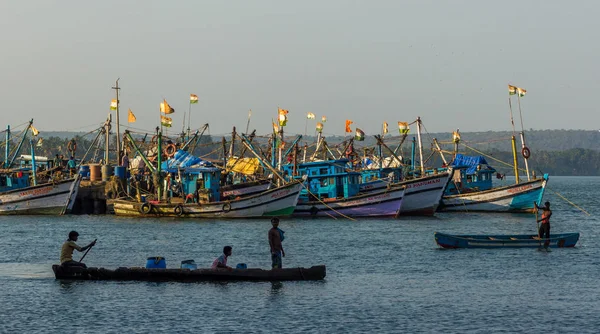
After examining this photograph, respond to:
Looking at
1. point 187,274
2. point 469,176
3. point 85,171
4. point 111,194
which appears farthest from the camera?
point 469,176

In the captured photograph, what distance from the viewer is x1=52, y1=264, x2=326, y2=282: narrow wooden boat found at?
32688 mm

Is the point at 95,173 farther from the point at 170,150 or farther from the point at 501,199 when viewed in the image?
the point at 501,199

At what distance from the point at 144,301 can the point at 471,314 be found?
10166 mm

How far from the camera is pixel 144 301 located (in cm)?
2984

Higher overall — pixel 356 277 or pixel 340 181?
pixel 340 181

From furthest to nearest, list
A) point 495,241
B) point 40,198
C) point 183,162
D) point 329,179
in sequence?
point 183,162, point 40,198, point 329,179, point 495,241

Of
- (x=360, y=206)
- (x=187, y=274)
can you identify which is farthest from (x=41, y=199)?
→ (x=187, y=274)

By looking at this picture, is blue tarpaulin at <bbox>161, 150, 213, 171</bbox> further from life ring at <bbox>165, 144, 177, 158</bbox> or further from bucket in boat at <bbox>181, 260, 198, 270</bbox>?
bucket in boat at <bbox>181, 260, 198, 270</bbox>

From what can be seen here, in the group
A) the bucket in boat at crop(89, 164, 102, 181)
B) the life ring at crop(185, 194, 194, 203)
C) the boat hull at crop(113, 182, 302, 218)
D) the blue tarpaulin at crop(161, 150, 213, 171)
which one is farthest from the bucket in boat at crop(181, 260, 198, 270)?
the bucket in boat at crop(89, 164, 102, 181)

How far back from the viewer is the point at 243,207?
6612 centimetres

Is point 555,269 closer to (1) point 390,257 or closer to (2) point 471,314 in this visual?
(1) point 390,257

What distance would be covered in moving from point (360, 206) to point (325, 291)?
3736 cm

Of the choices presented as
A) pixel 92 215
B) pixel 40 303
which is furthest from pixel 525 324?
pixel 92 215

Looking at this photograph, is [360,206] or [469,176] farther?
[469,176]
